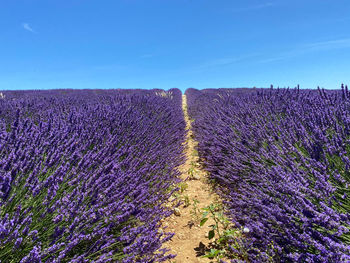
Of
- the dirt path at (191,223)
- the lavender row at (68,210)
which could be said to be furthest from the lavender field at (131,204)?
the dirt path at (191,223)

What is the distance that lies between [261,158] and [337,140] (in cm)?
64

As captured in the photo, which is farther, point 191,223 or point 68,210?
point 191,223

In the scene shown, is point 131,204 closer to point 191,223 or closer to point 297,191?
point 297,191

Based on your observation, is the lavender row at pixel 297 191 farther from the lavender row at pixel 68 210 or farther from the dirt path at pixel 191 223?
the lavender row at pixel 68 210

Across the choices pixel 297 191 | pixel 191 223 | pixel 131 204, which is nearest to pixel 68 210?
pixel 131 204

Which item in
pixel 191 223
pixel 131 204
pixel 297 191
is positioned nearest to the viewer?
pixel 297 191

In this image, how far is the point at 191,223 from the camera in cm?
238

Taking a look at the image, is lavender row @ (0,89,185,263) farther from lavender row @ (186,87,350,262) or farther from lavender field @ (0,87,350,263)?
lavender row @ (186,87,350,262)

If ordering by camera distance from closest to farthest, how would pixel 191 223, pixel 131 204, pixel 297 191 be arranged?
1. pixel 297 191
2. pixel 131 204
3. pixel 191 223

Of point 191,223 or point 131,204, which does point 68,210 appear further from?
point 191,223

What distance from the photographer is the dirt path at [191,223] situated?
6.47ft

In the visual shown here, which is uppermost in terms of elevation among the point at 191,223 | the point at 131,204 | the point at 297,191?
the point at 297,191

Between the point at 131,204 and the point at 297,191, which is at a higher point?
the point at 297,191

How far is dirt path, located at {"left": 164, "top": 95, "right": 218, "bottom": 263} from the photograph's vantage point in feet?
6.47
